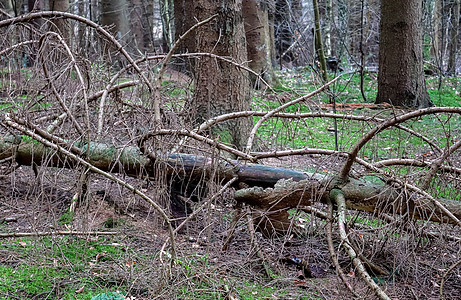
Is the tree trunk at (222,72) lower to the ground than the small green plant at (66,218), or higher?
higher

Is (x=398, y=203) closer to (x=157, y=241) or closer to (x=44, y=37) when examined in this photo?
(x=157, y=241)

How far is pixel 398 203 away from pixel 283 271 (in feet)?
3.66

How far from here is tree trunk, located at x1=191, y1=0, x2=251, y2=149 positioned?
219 inches

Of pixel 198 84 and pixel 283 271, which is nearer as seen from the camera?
pixel 283 271

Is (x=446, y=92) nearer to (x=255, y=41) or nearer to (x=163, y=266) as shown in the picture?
(x=255, y=41)

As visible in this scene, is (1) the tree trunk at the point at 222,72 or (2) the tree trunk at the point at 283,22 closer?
(1) the tree trunk at the point at 222,72

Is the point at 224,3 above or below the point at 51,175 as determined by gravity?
above

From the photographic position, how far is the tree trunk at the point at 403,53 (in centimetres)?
951

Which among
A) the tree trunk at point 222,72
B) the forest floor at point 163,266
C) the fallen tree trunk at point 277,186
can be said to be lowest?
the forest floor at point 163,266

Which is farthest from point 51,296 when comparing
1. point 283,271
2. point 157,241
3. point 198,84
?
point 198,84

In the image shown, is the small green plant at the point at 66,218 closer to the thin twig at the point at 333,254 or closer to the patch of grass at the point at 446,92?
the thin twig at the point at 333,254

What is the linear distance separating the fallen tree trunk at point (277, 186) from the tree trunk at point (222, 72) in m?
1.26

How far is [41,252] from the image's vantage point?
389 cm

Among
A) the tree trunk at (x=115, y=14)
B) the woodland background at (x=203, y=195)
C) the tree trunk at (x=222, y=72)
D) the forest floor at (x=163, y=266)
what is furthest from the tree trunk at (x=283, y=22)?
the forest floor at (x=163, y=266)
